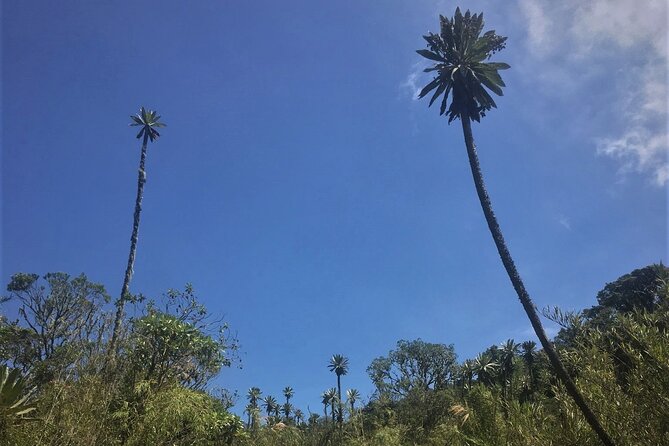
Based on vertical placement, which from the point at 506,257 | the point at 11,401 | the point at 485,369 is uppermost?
the point at 485,369

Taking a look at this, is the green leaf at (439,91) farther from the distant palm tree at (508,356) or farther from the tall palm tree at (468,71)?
the distant palm tree at (508,356)

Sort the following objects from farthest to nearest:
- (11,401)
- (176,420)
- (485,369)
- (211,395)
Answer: (485,369)
(211,395)
(176,420)
(11,401)

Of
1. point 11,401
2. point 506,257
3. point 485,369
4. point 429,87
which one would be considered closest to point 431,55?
point 429,87

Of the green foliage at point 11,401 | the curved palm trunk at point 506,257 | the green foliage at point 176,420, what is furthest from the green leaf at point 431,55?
the green foliage at point 11,401

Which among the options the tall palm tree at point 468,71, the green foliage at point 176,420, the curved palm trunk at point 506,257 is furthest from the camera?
the tall palm tree at point 468,71

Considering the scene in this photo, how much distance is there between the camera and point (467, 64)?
70.1 ft

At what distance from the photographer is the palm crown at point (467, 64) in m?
21.4

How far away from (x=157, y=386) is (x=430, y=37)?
18459mm

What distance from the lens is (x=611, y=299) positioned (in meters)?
46.8

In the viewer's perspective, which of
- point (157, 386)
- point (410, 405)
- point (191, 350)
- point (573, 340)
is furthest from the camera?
point (410, 405)

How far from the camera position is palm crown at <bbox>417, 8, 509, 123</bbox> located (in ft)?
70.1

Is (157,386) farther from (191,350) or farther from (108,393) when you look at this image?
(108,393)

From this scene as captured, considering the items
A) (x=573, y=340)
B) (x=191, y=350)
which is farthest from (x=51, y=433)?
(x=573, y=340)

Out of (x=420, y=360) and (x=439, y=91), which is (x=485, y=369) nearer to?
(x=420, y=360)
